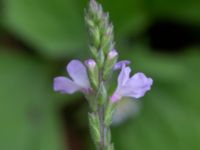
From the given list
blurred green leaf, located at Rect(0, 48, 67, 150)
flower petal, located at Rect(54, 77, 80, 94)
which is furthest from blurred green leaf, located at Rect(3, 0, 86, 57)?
flower petal, located at Rect(54, 77, 80, 94)

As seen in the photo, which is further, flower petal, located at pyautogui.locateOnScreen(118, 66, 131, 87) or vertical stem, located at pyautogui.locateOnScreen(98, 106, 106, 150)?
flower petal, located at pyautogui.locateOnScreen(118, 66, 131, 87)

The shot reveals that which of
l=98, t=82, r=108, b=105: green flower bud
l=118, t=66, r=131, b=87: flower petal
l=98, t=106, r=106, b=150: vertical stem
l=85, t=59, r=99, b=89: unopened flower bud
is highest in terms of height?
l=118, t=66, r=131, b=87: flower petal

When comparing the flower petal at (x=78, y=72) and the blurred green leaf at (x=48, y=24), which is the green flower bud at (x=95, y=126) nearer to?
the flower petal at (x=78, y=72)

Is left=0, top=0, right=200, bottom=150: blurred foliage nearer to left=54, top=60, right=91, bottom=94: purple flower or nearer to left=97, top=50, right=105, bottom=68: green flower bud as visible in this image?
left=54, top=60, right=91, bottom=94: purple flower

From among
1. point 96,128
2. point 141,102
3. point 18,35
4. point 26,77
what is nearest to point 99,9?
point 96,128

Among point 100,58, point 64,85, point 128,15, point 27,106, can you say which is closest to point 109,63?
point 100,58

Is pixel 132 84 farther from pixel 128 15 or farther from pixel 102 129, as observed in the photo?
pixel 128 15

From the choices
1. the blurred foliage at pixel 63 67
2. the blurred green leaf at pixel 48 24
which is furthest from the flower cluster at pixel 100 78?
the blurred green leaf at pixel 48 24
